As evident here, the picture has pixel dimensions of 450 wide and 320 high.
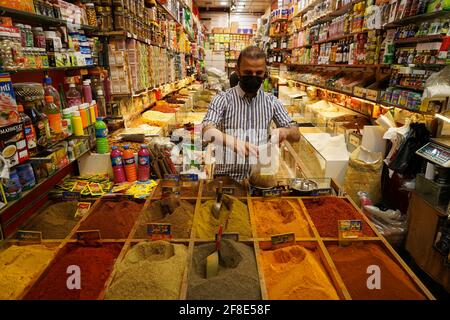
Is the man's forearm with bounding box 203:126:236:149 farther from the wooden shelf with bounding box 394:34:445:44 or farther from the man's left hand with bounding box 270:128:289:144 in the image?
the wooden shelf with bounding box 394:34:445:44

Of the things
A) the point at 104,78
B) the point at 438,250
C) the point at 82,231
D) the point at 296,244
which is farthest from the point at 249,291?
the point at 104,78

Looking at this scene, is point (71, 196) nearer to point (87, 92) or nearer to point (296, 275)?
point (87, 92)

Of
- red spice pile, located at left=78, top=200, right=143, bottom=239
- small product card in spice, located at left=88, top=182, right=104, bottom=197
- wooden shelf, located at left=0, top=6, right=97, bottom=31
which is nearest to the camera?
red spice pile, located at left=78, top=200, right=143, bottom=239

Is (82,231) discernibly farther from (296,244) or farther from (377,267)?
(377,267)

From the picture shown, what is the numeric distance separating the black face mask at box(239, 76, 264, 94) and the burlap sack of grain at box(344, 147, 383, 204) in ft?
5.40

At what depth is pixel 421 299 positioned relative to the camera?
1.12 meters

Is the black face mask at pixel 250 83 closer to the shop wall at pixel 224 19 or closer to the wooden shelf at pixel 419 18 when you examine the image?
the wooden shelf at pixel 419 18

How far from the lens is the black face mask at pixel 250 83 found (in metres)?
2.08

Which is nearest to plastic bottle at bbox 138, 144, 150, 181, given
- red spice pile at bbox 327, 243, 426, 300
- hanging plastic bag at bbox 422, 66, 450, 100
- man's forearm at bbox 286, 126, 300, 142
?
man's forearm at bbox 286, 126, 300, 142

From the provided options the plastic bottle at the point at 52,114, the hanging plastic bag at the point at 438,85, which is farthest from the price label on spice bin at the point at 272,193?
the hanging plastic bag at the point at 438,85

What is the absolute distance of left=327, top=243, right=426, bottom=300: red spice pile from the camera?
114cm

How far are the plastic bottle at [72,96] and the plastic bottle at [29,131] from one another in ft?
2.46
